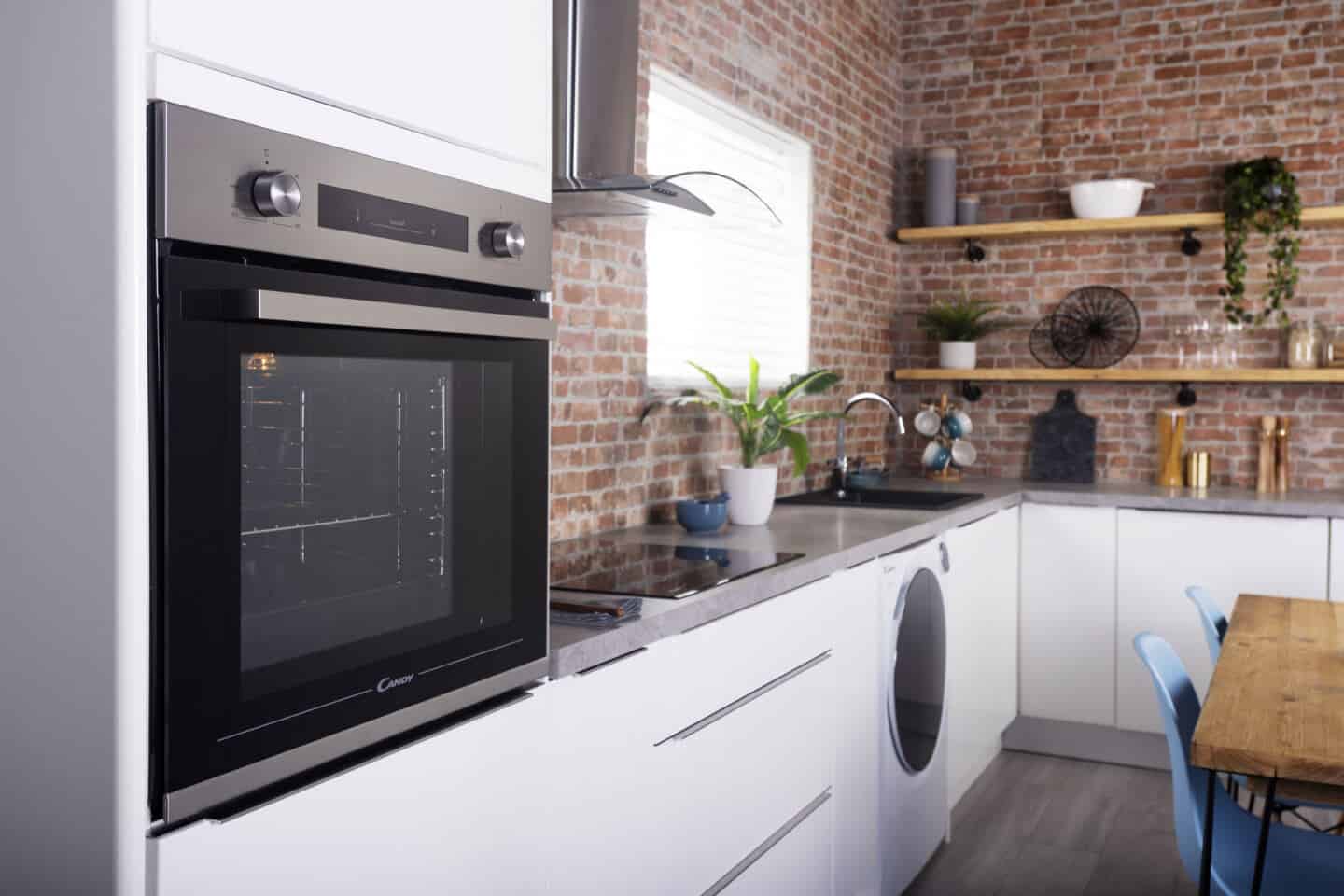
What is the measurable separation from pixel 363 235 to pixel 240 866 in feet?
2.25

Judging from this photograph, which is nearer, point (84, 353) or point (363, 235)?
point (84, 353)

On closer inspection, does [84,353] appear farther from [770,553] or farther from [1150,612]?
[1150,612]

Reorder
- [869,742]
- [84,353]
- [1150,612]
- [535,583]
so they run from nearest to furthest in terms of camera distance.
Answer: [84,353], [535,583], [869,742], [1150,612]

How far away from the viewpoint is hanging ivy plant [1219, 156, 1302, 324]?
465cm

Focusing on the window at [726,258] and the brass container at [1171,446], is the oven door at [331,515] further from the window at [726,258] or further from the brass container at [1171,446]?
the brass container at [1171,446]

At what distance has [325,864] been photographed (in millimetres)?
1345

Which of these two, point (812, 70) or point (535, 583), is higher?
point (812, 70)

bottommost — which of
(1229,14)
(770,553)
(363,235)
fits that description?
(770,553)

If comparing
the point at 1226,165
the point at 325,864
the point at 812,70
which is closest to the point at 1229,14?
the point at 1226,165

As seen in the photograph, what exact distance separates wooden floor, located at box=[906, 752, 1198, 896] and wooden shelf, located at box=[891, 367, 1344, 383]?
151 cm

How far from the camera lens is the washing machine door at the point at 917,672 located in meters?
3.28

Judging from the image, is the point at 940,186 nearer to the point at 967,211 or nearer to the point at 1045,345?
the point at 967,211

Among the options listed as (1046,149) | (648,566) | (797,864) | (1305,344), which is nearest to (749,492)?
(648,566)

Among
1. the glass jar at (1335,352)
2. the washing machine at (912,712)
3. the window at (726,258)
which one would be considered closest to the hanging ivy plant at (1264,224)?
the glass jar at (1335,352)
